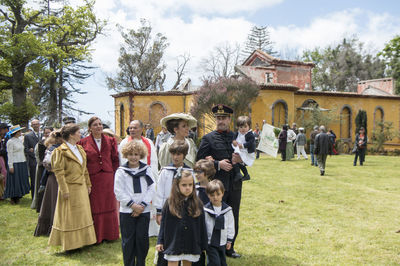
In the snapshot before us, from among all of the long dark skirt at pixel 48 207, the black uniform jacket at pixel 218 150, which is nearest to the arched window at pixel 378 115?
the black uniform jacket at pixel 218 150

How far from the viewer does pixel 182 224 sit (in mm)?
3330

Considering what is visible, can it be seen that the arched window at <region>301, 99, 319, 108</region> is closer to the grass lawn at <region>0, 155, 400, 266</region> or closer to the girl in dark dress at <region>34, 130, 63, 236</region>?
the grass lawn at <region>0, 155, 400, 266</region>

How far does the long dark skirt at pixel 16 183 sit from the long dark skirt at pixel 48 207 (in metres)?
3.17

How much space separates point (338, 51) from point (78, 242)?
53.9 meters

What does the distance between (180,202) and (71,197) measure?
83.9 inches

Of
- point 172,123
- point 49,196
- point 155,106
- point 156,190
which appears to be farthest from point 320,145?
point 155,106

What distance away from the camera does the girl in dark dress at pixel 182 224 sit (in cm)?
332

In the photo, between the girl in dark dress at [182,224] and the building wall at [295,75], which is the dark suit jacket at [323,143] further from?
the building wall at [295,75]

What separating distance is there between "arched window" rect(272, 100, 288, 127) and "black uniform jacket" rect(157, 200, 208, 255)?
2215 cm

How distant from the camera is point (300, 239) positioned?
543cm

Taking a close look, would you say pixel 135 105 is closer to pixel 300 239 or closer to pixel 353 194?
pixel 353 194

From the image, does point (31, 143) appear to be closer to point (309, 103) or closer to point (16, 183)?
point (16, 183)

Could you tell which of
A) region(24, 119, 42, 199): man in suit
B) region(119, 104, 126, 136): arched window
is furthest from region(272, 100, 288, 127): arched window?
region(24, 119, 42, 199): man in suit

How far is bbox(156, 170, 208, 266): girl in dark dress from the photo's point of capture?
332 centimetres
